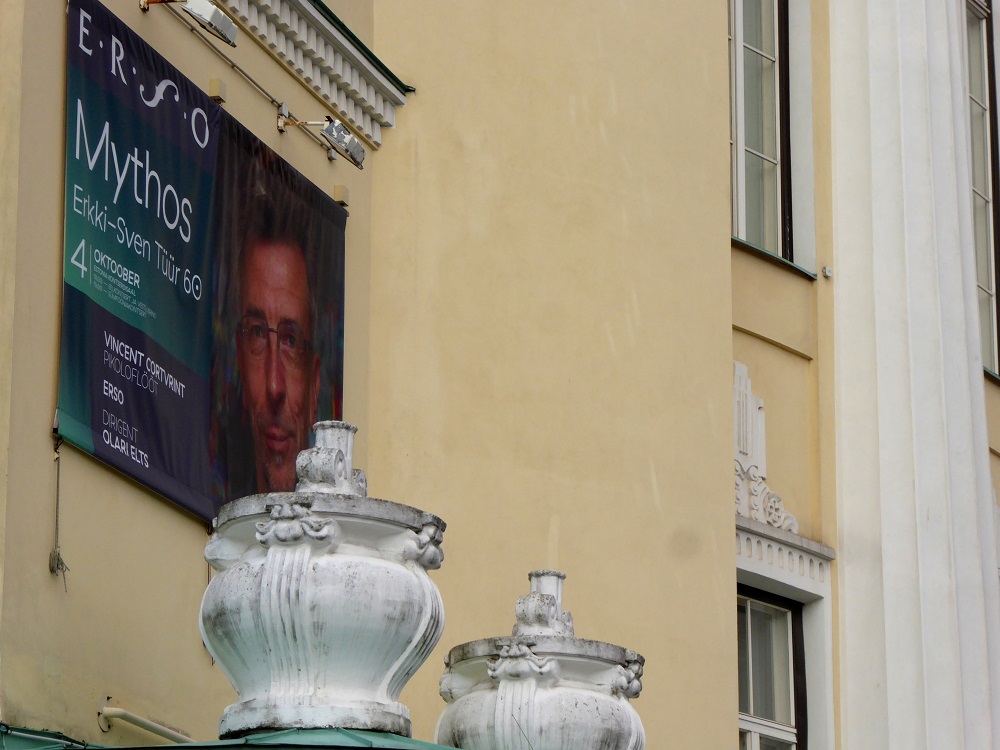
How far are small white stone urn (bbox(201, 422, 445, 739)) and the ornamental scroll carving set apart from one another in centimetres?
681

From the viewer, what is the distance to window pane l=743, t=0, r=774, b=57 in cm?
1406

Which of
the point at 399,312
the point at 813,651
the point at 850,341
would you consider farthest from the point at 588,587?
the point at 850,341

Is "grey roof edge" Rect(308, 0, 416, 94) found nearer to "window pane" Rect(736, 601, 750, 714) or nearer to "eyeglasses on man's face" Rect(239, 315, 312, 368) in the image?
"eyeglasses on man's face" Rect(239, 315, 312, 368)

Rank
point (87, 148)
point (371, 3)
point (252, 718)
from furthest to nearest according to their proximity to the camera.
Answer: point (371, 3), point (87, 148), point (252, 718)

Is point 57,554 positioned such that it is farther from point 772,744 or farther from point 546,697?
point 772,744

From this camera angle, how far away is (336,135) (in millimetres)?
9203

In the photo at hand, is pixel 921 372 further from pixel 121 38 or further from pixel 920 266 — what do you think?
pixel 121 38

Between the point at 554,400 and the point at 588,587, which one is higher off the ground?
the point at 554,400

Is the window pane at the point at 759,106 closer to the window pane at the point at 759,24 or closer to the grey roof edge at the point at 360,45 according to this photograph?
the window pane at the point at 759,24

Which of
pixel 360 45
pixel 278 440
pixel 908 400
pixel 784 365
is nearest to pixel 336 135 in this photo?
pixel 360 45

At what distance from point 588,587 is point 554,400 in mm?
940

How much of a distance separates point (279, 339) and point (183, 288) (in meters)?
0.83

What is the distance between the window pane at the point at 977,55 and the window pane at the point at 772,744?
6.50m

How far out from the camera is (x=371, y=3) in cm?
999
